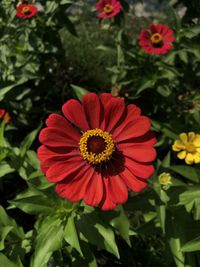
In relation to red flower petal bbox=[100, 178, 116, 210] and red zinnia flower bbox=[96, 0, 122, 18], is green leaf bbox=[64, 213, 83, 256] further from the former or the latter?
red zinnia flower bbox=[96, 0, 122, 18]

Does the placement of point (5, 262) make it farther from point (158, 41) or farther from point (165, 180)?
point (158, 41)

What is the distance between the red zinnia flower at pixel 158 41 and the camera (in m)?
2.33

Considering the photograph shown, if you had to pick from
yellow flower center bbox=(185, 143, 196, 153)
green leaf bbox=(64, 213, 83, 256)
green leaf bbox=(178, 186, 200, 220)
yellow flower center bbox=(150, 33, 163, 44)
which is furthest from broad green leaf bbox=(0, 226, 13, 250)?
yellow flower center bbox=(150, 33, 163, 44)

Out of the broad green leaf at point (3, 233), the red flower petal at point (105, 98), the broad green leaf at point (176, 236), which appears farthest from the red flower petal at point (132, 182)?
the broad green leaf at point (3, 233)

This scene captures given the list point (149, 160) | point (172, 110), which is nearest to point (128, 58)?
point (172, 110)

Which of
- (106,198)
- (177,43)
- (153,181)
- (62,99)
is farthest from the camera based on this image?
(62,99)

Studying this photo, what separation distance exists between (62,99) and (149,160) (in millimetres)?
1717

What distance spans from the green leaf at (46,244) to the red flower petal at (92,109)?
1.34 ft

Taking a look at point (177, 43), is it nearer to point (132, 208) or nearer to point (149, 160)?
point (132, 208)

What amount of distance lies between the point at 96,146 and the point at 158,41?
1.24 m

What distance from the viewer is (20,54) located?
2521 millimetres

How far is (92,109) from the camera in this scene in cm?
133

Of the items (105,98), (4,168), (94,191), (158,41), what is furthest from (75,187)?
(158,41)

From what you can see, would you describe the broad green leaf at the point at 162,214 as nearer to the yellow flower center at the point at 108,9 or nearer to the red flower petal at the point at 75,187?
the red flower petal at the point at 75,187
